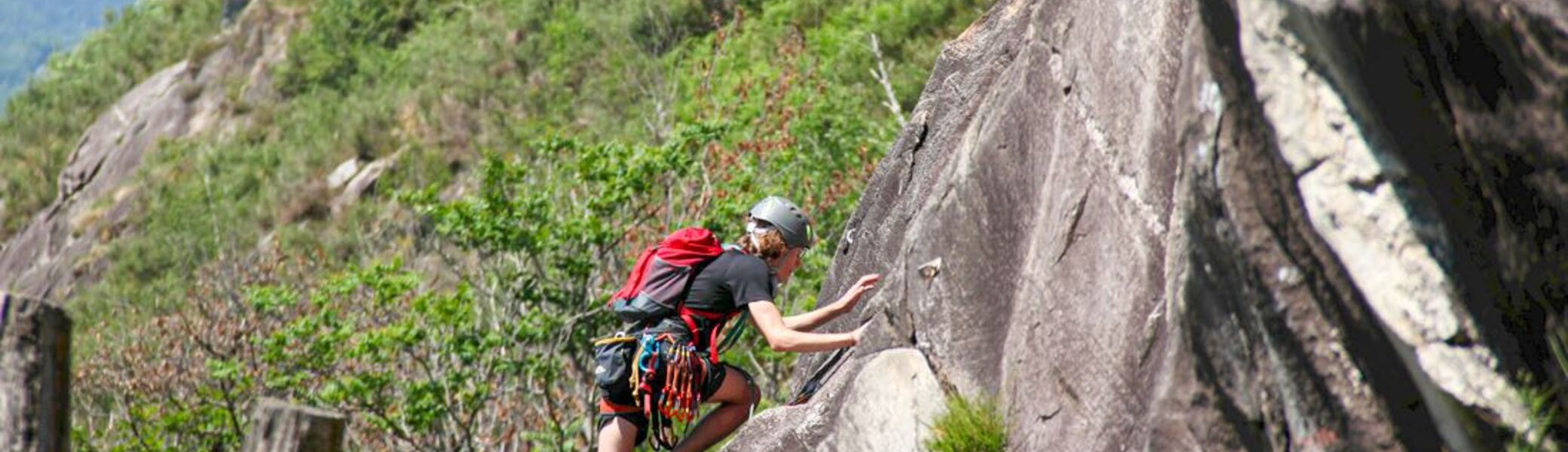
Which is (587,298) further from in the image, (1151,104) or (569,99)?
(569,99)

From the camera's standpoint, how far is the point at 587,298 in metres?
17.0

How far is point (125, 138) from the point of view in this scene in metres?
52.2

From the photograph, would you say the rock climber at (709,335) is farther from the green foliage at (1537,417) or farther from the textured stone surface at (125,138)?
the textured stone surface at (125,138)

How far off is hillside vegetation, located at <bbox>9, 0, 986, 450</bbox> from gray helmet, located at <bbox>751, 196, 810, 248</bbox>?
805cm

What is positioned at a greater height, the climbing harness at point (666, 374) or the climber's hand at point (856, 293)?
the climber's hand at point (856, 293)

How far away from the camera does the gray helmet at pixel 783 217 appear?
8141mm

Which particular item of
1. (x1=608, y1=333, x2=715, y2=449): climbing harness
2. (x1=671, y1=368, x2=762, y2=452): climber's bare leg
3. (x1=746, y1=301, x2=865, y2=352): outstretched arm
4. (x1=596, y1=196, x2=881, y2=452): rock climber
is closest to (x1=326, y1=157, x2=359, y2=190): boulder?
(x1=671, y1=368, x2=762, y2=452): climber's bare leg

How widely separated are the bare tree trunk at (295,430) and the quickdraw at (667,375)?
2355 millimetres

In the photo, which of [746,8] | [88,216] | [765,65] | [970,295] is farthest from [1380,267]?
[88,216]

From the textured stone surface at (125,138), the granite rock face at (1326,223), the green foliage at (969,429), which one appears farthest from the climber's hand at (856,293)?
the textured stone surface at (125,138)

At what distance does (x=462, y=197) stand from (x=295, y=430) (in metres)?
24.5

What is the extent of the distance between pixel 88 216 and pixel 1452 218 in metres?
44.8

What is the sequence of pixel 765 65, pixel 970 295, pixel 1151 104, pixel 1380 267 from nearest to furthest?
1. pixel 1380 267
2. pixel 1151 104
3. pixel 970 295
4. pixel 765 65

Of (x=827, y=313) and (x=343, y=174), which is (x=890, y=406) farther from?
(x=343, y=174)
